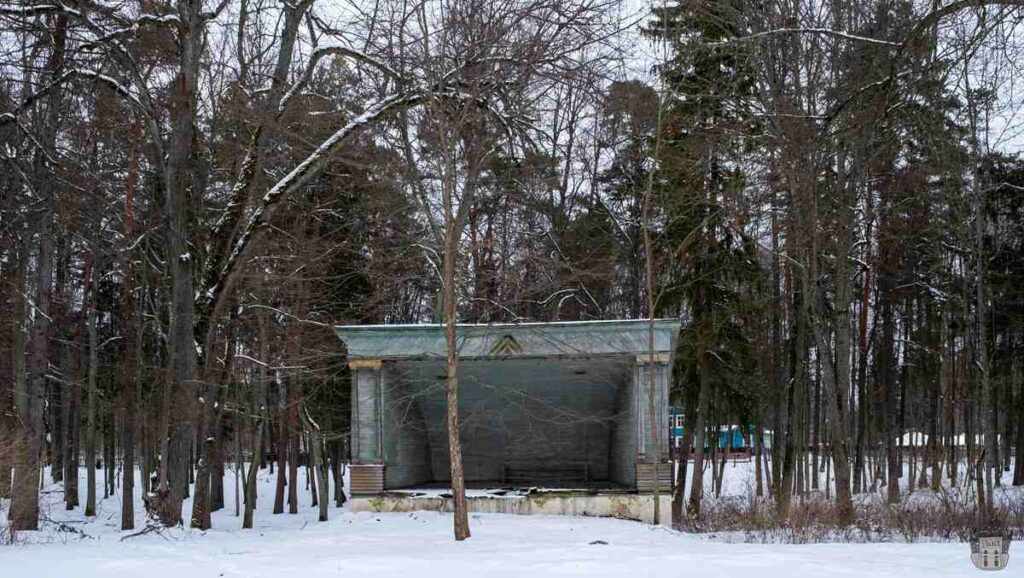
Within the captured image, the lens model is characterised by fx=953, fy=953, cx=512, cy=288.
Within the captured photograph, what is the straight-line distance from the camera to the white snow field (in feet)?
30.2

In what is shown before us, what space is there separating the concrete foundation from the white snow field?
1220 mm

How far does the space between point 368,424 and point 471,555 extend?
5.93 m

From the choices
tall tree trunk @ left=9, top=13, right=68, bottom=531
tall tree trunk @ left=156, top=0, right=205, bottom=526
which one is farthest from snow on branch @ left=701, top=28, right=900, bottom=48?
tall tree trunk @ left=9, top=13, right=68, bottom=531

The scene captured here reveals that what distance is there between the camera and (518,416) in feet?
65.2

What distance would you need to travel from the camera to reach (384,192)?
18984 millimetres

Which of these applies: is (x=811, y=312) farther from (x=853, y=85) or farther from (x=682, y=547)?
(x=853, y=85)

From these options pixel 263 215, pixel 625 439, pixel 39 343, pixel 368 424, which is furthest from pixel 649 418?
pixel 39 343

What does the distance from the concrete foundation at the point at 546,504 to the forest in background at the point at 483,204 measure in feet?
7.61

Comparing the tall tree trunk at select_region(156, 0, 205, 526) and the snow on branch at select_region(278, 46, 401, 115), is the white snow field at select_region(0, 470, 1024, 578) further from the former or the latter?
the snow on branch at select_region(278, 46, 401, 115)

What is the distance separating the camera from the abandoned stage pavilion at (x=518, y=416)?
50.6 ft

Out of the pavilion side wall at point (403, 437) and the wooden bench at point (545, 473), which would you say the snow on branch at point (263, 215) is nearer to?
the pavilion side wall at point (403, 437)

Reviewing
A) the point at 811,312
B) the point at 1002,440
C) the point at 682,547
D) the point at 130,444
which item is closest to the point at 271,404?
the point at 130,444

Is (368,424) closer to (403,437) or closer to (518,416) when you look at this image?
(403,437)

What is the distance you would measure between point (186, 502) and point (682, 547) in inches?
968
